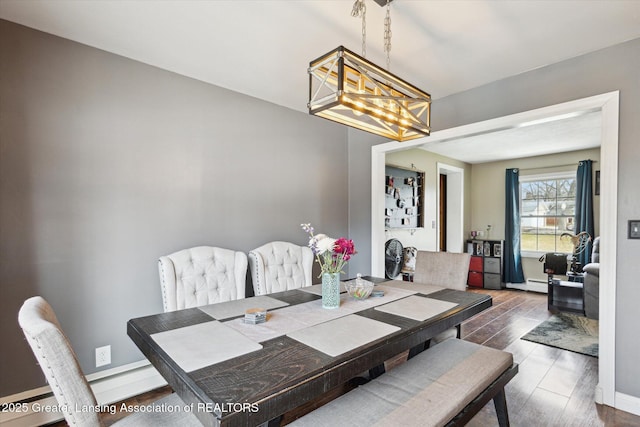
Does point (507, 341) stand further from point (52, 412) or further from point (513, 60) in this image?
point (52, 412)

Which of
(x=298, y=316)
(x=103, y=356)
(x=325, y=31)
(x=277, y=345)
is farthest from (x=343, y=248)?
(x=103, y=356)

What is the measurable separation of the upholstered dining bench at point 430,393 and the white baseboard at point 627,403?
3.46 ft

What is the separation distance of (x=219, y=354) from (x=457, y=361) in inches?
47.1

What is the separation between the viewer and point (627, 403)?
2.04 m

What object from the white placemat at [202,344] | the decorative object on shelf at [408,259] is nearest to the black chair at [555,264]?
the decorative object on shelf at [408,259]

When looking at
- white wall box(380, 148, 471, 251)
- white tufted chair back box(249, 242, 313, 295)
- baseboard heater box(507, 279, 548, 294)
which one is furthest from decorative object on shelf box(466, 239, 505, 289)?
white tufted chair back box(249, 242, 313, 295)

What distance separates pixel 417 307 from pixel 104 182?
2.27 m

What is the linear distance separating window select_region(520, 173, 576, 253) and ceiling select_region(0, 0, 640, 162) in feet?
13.1

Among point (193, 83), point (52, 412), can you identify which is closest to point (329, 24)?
point (193, 83)

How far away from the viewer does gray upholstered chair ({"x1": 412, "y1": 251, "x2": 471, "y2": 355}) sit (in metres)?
2.40

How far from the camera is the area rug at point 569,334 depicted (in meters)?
3.02

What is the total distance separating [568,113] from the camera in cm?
→ 227

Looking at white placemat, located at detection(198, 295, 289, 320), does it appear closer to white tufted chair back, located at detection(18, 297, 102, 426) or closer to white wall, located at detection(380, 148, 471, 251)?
white tufted chair back, located at detection(18, 297, 102, 426)

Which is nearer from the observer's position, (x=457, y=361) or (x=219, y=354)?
(x=219, y=354)
